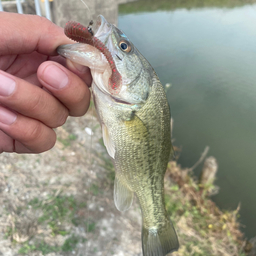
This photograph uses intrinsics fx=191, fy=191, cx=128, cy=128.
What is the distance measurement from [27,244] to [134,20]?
635 centimetres

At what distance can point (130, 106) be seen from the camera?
1.11 meters

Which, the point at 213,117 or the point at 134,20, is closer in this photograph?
the point at 213,117

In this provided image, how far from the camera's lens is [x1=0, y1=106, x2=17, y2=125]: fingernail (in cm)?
105

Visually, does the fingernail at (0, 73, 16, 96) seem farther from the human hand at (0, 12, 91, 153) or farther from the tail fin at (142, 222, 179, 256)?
the tail fin at (142, 222, 179, 256)

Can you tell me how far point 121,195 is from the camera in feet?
4.57

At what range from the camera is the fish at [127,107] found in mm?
979

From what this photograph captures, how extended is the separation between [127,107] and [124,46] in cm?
35

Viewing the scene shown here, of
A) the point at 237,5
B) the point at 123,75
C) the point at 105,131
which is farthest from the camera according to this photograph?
the point at 237,5

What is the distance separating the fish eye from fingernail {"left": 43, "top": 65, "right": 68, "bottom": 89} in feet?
1.16

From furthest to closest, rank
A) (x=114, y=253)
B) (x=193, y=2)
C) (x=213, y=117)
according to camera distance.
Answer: (x=193, y=2) < (x=213, y=117) < (x=114, y=253)

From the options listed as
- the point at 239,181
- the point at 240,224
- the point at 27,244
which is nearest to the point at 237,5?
the point at 239,181

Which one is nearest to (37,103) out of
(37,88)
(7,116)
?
(37,88)

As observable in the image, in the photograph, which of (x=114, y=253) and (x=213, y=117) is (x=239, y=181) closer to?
(x=213, y=117)

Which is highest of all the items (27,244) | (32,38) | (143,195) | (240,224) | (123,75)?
(32,38)
